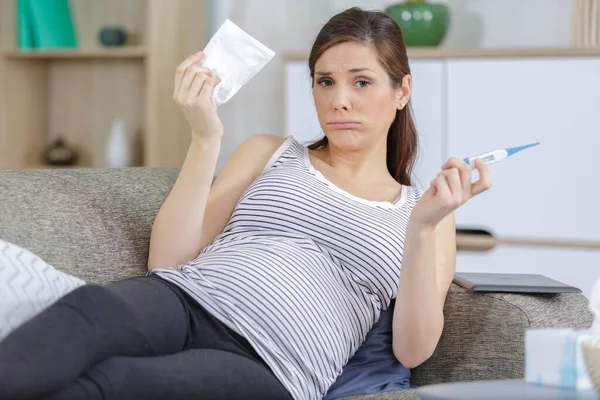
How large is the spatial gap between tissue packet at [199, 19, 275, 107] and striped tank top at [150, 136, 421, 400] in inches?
9.1

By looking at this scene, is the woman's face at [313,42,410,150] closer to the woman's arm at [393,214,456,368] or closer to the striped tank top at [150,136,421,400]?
the striped tank top at [150,136,421,400]

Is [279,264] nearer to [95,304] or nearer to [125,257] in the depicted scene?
[125,257]

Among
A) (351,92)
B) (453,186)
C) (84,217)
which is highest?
(351,92)

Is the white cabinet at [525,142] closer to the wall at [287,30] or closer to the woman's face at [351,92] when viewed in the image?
the wall at [287,30]

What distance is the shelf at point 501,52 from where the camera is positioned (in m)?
3.43

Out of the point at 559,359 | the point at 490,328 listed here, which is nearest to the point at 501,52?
the point at 490,328

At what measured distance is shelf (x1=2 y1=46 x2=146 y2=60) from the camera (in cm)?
410

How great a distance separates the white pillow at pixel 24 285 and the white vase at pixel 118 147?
2.66 metres

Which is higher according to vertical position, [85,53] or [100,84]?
[85,53]

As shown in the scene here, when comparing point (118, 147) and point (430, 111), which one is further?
point (118, 147)

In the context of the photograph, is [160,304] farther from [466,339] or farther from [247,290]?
[466,339]

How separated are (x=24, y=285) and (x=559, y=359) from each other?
79 cm

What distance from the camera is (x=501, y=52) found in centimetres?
353

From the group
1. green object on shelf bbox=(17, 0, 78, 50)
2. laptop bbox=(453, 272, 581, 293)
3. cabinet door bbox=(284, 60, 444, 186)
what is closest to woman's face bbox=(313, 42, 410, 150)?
laptop bbox=(453, 272, 581, 293)
